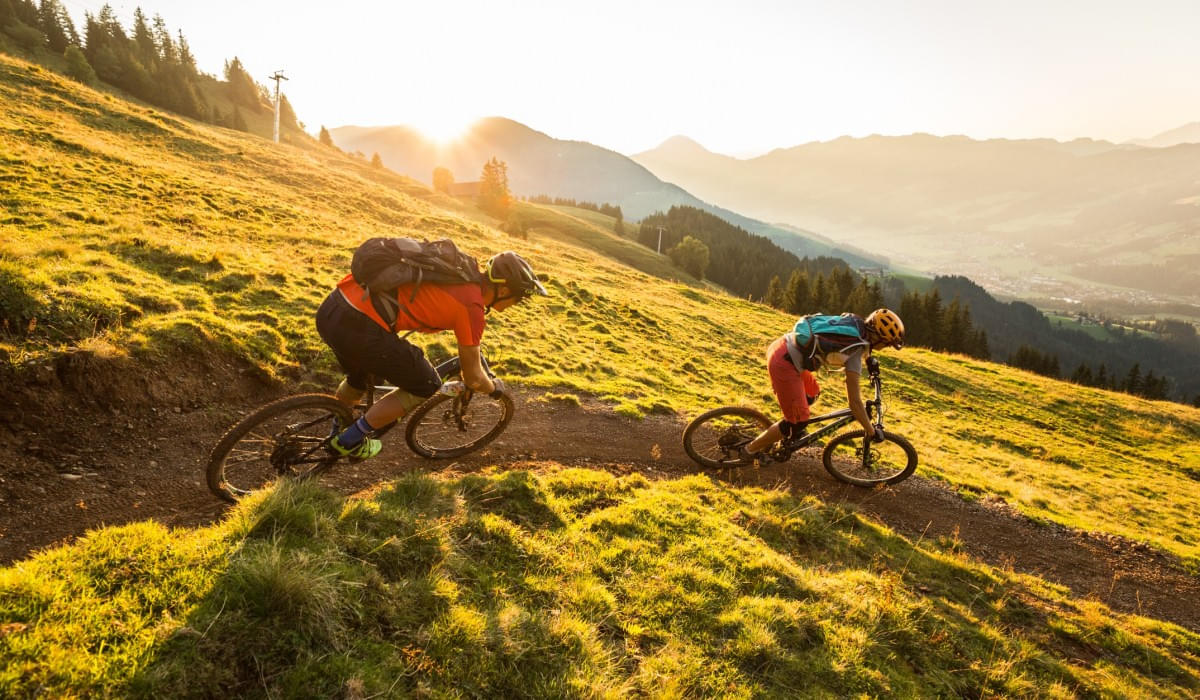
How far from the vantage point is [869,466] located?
32.0 feet

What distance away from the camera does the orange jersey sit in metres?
5.39

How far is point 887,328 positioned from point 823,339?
1.01 meters

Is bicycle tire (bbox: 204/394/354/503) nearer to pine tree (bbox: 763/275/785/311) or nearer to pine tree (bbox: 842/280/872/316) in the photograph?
pine tree (bbox: 842/280/872/316)

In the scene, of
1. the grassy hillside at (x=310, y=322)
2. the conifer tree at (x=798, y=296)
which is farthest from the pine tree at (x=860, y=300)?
the grassy hillside at (x=310, y=322)

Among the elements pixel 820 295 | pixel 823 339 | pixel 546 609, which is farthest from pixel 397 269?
pixel 820 295

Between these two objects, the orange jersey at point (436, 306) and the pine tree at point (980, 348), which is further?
the pine tree at point (980, 348)

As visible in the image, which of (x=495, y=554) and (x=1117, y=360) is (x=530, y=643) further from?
(x=1117, y=360)

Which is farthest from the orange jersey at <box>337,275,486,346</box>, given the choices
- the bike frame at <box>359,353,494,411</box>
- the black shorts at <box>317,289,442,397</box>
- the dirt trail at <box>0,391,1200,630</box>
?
the dirt trail at <box>0,391,1200,630</box>

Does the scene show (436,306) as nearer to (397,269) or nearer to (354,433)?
(397,269)

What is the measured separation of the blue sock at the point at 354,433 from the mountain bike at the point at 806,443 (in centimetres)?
564

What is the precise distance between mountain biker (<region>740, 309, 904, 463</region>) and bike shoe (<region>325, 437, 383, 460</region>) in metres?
5.95

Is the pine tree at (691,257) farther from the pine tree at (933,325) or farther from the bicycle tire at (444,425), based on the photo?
Answer: the bicycle tire at (444,425)

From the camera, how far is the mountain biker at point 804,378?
796 cm

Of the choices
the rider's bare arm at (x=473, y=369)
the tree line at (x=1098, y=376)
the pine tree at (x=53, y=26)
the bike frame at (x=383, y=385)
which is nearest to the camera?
the rider's bare arm at (x=473, y=369)
